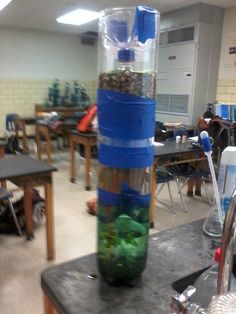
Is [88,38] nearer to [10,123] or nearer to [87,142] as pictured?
[10,123]

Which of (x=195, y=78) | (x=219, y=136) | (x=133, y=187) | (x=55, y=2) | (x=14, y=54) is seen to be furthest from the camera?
(x=14, y=54)

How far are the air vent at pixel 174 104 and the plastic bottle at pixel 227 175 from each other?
4.78m

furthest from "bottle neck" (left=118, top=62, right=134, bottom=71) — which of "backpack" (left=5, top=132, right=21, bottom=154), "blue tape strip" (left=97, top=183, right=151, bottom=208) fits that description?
"backpack" (left=5, top=132, right=21, bottom=154)

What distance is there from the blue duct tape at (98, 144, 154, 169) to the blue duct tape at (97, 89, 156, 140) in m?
0.03

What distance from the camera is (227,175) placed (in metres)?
0.98

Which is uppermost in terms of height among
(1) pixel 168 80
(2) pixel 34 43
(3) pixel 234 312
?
(2) pixel 34 43

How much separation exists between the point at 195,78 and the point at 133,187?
515cm

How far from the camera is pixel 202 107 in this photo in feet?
18.8

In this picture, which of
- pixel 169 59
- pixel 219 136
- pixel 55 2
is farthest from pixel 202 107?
pixel 55 2

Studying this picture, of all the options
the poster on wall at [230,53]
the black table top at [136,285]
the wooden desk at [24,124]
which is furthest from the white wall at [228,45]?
the black table top at [136,285]

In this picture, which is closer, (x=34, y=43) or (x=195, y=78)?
(x=195, y=78)

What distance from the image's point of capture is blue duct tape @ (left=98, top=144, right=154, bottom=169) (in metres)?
0.75

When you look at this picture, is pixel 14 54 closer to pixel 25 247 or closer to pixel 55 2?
pixel 55 2

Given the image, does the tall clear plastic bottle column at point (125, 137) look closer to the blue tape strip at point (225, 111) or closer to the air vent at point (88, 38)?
the blue tape strip at point (225, 111)
